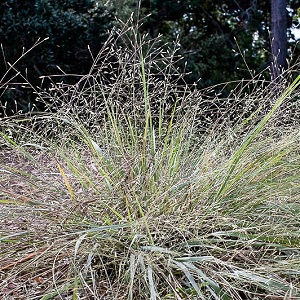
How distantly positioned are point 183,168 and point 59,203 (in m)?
0.60

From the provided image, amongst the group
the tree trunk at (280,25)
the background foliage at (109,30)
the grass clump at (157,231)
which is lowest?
the background foliage at (109,30)

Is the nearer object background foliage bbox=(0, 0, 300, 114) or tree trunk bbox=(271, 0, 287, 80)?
background foliage bbox=(0, 0, 300, 114)

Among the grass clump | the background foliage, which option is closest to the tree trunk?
the background foliage

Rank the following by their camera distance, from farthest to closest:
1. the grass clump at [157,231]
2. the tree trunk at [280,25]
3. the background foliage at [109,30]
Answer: the tree trunk at [280,25] < the background foliage at [109,30] < the grass clump at [157,231]

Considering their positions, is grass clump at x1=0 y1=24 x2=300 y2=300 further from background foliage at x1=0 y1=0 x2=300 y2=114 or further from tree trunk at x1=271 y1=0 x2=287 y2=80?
tree trunk at x1=271 y1=0 x2=287 y2=80

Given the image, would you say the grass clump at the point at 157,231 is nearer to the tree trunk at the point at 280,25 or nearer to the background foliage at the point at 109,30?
the background foliage at the point at 109,30

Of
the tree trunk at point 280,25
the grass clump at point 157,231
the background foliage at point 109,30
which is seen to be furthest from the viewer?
the tree trunk at point 280,25

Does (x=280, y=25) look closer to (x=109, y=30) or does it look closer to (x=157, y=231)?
Result: (x=109, y=30)

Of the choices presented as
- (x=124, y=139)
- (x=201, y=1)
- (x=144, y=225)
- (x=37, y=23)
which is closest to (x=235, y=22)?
(x=201, y=1)

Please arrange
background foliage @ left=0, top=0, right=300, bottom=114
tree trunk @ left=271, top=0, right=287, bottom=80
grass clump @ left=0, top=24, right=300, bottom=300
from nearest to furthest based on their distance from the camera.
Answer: grass clump @ left=0, top=24, right=300, bottom=300 < background foliage @ left=0, top=0, right=300, bottom=114 < tree trunk @ left=271, top=0, right=287, bottom=80

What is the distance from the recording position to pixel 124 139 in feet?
8.18

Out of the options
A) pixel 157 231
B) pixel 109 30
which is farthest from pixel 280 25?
pixel 157 231

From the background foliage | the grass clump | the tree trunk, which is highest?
the grass clump

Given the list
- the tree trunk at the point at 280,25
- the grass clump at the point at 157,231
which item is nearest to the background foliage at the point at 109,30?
the tree trunk at the point at 280,25
